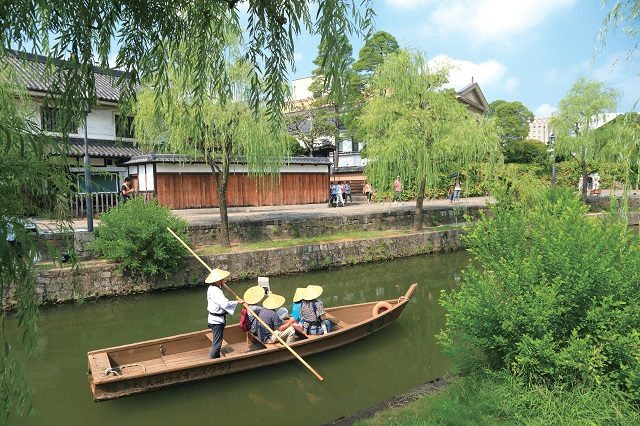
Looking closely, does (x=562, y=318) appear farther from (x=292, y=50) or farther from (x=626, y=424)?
(x=292, y=50)

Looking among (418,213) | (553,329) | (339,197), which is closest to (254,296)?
(553,329)

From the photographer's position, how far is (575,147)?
2120 centimetres

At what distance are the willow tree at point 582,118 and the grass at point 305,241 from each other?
7.86m

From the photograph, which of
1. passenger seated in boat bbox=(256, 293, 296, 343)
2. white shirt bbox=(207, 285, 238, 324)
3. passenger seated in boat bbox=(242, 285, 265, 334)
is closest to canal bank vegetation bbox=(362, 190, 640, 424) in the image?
passenger seated in boat bbox=(256, 293, 296, 343)

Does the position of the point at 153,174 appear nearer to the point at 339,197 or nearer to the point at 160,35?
the point at 339,197

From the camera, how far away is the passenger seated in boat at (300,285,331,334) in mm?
7238

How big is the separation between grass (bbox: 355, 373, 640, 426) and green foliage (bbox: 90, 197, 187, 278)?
7708 mm

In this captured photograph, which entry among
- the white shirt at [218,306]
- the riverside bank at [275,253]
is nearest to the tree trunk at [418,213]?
the riverside bank at [275,253]

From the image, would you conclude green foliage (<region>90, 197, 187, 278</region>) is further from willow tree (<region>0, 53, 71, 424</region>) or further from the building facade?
willow tree (<region>0, 53, 71, 424</region>)

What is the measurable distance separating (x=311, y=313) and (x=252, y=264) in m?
5.75

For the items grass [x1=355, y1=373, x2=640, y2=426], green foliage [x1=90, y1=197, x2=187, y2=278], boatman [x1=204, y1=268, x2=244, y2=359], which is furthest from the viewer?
green foliage [x1=90, y1=197, x2=187, y2=278]

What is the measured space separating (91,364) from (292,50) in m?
5.12

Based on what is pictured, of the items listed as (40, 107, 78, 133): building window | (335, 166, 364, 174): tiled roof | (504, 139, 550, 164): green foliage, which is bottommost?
(40, 107, 78, 133): building window

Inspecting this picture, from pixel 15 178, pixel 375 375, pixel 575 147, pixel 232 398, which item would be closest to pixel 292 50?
pixel 15 178
